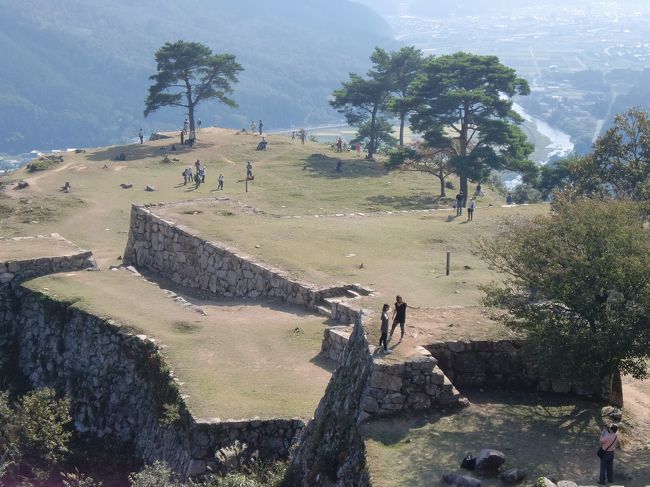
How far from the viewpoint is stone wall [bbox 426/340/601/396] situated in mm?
16656

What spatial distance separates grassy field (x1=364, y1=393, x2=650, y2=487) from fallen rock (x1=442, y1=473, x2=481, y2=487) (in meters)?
0.16

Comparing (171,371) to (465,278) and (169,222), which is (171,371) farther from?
(169,222)

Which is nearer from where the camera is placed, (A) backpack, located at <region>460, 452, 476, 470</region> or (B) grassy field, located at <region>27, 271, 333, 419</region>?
(A) backpack, located at <region>460, 452, 476, 470</region>

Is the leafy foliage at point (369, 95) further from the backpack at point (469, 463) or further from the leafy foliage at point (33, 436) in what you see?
the backpack at point (469, 463)

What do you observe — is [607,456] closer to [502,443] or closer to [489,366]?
[502,443]

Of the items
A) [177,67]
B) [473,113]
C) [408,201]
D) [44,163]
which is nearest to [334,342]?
[408,201]

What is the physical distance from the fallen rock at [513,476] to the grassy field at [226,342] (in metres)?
5.61

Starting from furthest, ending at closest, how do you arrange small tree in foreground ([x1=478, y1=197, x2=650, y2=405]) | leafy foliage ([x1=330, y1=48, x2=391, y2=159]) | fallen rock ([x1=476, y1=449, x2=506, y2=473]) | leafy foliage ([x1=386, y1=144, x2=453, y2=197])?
leafy foliage ([x1=330, y1=48, x2=391, y2=159]), leafy foliage ([x1=386, y1=144, x2=453, y2=197]), small tree in foreground ([x1=478, y1=197, x2=650, y2=405]), fallen rock ([x1=476, y1=449, x2=506, y2=473])

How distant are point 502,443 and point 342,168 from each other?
43.8 m

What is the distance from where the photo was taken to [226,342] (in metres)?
22.1

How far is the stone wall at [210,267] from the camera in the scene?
25.5 metres

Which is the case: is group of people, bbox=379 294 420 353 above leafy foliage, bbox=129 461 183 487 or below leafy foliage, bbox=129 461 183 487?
above

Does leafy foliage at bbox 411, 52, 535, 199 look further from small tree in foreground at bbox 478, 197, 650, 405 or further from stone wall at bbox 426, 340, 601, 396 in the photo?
stone wall at bbox 426, 340, 601, 396

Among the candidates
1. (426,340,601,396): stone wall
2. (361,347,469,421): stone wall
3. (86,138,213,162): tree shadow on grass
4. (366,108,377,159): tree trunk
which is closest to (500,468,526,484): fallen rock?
(361,347,469,421): stone wall
